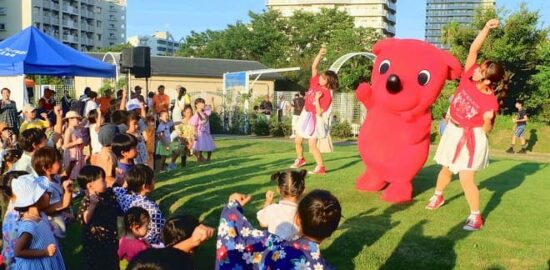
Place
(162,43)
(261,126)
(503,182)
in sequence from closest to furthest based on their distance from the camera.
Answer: (503,182) → (261,126) → (162,43)

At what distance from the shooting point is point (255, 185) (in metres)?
8.95

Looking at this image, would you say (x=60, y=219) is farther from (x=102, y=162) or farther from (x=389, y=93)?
(x=389, y=93)

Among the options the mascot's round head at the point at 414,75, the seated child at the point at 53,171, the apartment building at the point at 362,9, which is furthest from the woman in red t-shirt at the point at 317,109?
the apartment building at the point at 362,9

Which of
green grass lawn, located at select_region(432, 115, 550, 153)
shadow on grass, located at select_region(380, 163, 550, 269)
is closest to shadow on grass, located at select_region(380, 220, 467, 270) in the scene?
shadow on grass, located at select_region(380, 163, 550, 269)

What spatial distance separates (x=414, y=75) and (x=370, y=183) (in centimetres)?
169

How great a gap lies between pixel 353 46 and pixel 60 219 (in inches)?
1639

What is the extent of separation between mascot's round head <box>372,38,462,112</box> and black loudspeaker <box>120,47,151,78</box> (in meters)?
7.69

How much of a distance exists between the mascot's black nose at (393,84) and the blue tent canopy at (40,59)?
8.15m

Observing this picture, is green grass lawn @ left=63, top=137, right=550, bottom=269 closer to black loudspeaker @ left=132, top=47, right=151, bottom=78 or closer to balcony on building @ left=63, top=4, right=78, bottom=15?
black loudspeaker @ left=132, top=47, right=151, bottom=78

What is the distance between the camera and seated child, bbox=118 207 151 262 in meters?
4.12

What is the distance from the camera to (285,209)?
4258 mm

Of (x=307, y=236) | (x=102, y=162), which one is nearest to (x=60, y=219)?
(x=102, y=162)

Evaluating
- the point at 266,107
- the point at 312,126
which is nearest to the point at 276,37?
the point at 266,107

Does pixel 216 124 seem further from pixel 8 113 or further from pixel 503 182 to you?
pixel 503 182
